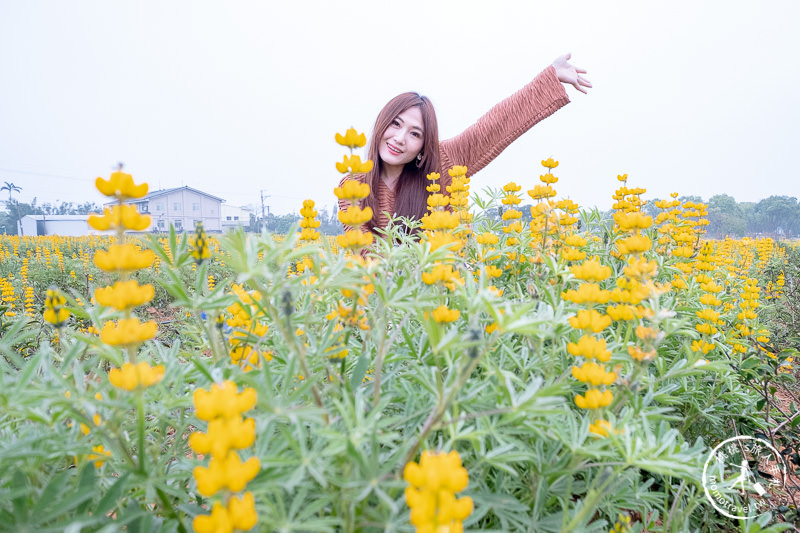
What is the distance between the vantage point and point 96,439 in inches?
29.0

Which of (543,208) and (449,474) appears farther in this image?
(543,208)

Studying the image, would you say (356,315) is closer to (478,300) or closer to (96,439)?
(478,300)

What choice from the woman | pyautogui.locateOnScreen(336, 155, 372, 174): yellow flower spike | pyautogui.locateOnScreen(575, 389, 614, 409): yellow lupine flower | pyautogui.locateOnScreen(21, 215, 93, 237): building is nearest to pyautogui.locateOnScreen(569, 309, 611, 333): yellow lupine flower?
pyautogui.locateOnScreen(575, 389, 614, 409): yellow lupine flower

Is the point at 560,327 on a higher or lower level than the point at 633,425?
higher

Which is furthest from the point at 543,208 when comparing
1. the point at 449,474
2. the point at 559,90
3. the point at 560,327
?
the point at 559,90

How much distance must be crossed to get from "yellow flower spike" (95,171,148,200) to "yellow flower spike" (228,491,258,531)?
16.9 inches

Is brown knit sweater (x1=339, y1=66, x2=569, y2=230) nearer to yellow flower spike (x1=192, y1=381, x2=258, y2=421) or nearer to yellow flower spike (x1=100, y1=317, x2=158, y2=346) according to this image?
yellow flower spike (x1=100, y1=317, x2=158, y2=346)

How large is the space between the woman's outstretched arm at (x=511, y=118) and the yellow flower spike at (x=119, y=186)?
3.15m

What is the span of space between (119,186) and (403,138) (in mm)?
2610

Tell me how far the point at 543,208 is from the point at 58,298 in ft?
4.27

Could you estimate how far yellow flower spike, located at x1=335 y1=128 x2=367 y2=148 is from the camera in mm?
947

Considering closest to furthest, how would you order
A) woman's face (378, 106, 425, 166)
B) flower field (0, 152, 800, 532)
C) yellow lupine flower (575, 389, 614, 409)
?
1. flower field (0, 152, 800, 532)
2. yellow lupine flower (575, 389, 614, 409)
3. woman's face (378, 106, 425, 166)

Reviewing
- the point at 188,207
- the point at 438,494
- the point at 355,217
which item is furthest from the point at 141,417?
the point at 188,207

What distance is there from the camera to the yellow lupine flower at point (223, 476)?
44cm
